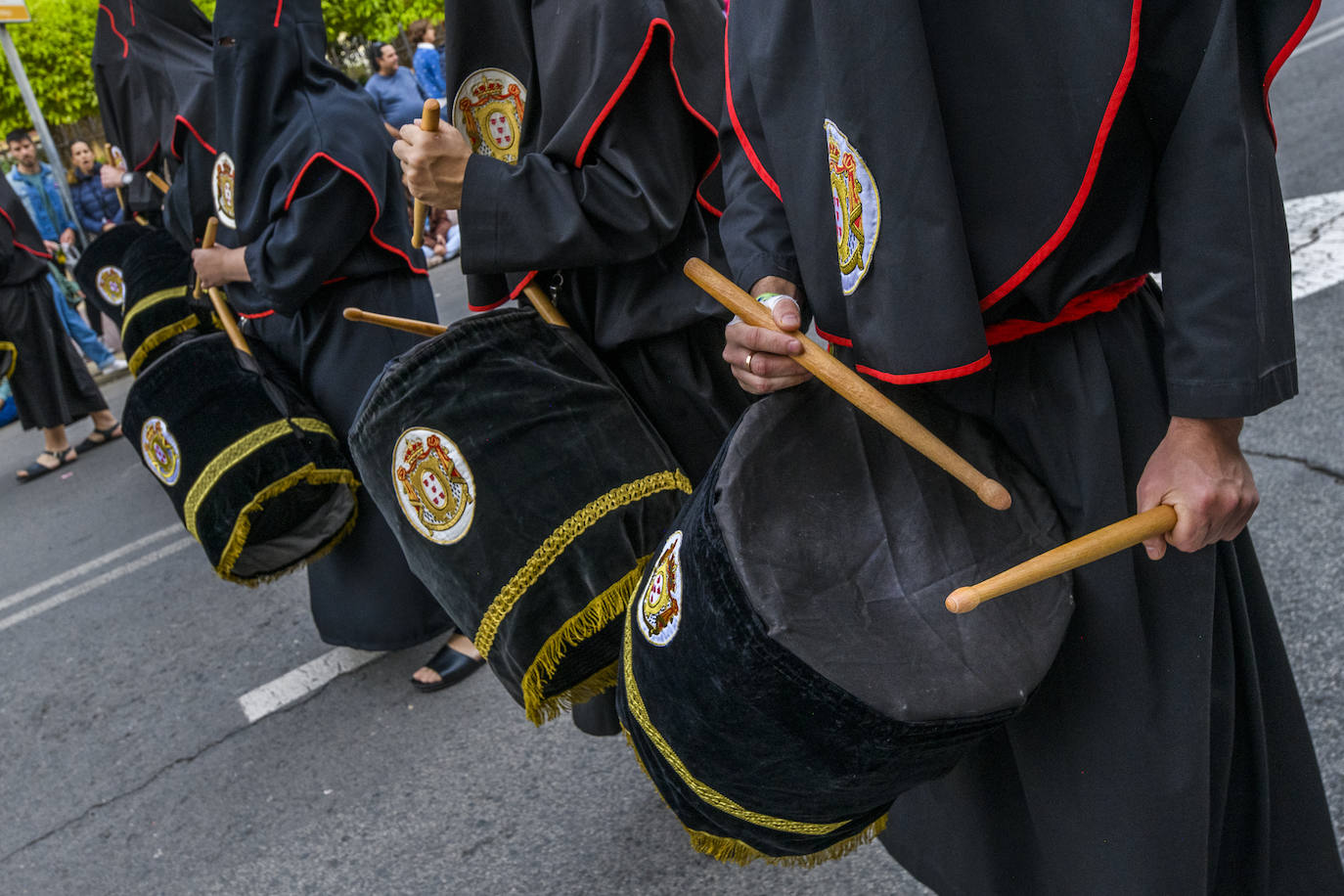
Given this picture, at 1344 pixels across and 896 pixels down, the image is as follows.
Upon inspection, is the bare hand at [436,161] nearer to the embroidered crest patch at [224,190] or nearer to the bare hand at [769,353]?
the bare hand at [769,353]

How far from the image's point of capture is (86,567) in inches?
193

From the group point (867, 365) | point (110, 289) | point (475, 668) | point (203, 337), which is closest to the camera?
point (867, 365)

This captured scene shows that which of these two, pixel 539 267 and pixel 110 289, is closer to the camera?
pixel 539 267

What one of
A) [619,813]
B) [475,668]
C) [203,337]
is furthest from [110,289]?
[619,813]

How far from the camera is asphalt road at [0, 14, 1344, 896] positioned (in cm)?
242

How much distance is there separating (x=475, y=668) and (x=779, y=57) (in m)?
2.42

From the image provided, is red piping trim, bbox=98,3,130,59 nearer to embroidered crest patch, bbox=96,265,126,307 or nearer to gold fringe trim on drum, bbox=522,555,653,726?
embroidered crest patch, bbox=96,265,126,307

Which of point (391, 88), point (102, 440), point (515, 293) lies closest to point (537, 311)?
point (515, 293)

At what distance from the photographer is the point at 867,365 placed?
1.20 metres

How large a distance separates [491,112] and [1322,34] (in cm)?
950

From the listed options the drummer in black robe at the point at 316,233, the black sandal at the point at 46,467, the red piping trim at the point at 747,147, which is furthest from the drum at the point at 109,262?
the red piping trim at the point at 747,147

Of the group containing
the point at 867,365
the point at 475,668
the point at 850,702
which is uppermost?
the point at 867,365

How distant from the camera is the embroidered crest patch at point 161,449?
8.35 ft

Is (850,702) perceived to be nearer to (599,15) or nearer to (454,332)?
(454,332)
